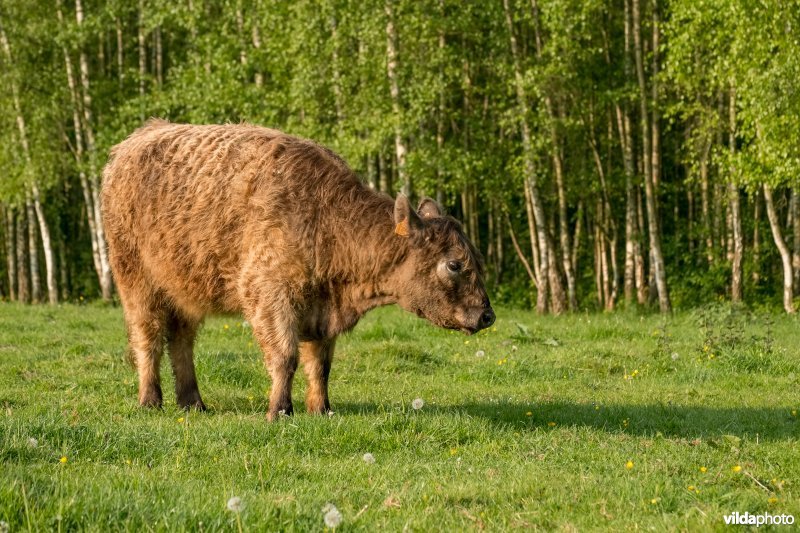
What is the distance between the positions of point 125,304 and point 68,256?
3403 centimetres

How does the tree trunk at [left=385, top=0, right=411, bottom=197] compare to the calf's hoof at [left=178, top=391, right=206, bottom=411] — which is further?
the tree trunk at [left=385, top=0, right=411, bottom=197]

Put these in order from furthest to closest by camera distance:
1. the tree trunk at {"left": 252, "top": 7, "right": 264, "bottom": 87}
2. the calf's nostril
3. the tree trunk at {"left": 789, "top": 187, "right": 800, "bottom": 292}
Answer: the tree trunk at {"left": 252, "top": 7, "right": 264, "bottom": 87} < the tree trunk at {"left": 789, "top": 187, "right": 800, "bottom": 292} < the calf's nostril

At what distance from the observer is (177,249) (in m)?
9.55

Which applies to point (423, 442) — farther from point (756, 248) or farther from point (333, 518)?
point (756, 248)

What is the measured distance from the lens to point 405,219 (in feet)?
29.2

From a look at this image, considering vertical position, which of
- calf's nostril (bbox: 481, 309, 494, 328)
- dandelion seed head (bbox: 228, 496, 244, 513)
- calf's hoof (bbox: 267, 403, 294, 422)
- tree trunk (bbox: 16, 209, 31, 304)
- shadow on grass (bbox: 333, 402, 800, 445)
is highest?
calf's nostril (bbox: 481, 309, 494, 328)

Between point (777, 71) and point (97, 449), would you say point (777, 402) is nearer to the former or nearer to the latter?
point (97, 449)

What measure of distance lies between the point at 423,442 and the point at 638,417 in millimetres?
2438

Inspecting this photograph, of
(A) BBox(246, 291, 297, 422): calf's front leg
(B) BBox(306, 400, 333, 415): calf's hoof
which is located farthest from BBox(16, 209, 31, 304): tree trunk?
(A) BBox(246, 291, 297, 422): calf's front leg

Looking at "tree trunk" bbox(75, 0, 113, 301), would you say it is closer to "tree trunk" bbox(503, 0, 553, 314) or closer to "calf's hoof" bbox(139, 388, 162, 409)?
"tree trunk" bbox(503, 0, 553, 314)

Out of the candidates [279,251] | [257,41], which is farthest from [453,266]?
[257,41]

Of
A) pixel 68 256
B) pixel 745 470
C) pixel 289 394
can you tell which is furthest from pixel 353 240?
pixel 68 256

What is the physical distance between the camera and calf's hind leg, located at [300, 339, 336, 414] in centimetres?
938

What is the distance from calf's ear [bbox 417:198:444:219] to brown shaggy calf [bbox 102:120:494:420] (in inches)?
0.7
